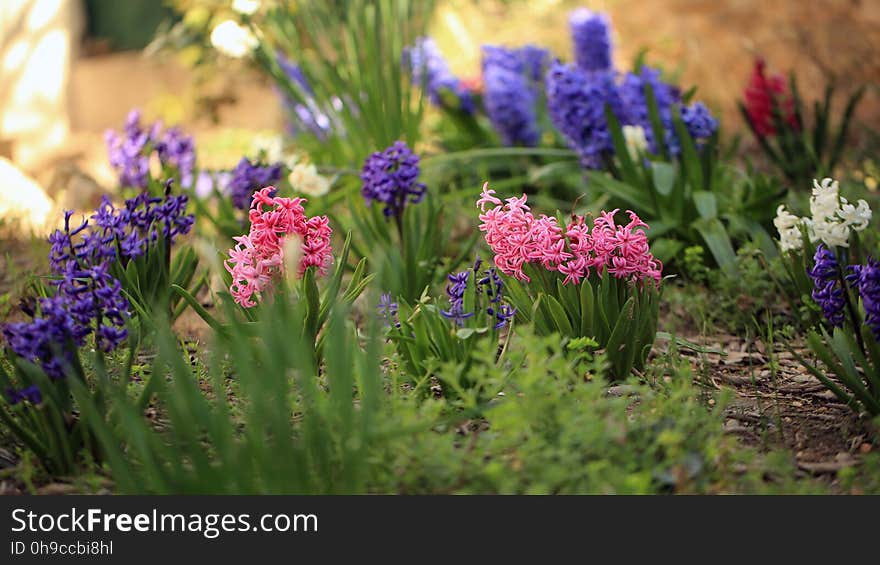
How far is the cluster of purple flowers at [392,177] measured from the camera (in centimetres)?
317

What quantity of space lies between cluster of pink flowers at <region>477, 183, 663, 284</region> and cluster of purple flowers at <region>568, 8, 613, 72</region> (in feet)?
7.08

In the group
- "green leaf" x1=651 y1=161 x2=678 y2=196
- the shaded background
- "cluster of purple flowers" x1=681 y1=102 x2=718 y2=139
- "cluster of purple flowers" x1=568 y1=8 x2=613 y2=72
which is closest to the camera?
"green leaf" x1=651 y1=161 x2=678 y2=196

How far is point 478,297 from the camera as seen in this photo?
102 inches

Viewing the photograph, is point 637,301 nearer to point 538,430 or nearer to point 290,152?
point 538,430

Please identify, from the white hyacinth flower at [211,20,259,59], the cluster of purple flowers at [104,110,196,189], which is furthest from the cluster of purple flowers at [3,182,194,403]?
the white hyacinth flower at [211,20,259,59]

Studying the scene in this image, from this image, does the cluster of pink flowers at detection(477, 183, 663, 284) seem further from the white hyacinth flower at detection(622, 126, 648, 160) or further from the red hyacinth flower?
the red hyacinth flower

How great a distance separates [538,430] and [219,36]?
357cm

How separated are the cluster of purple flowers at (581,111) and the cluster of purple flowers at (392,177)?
0.93m

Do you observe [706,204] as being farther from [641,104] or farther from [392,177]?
[392,177]

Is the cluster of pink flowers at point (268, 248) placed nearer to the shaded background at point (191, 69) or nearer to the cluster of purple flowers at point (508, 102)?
the shaded background at point (191, 69)

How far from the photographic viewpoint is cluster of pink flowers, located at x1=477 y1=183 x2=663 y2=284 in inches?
98.0

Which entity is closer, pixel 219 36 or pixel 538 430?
pixel 538 430
